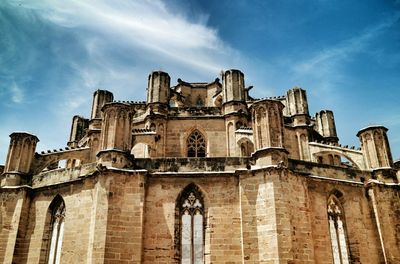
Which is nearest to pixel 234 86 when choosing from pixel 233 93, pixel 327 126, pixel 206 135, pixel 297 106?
pixel 233 93

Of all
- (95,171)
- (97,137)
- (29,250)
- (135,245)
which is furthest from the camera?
(97,137)

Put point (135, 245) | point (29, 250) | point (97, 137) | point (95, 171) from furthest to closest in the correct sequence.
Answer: point (97, 137), point (29, 250), point (95, 171), point (135, 245)

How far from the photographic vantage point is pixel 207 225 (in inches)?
607

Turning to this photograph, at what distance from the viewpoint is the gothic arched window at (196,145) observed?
25.7 meters

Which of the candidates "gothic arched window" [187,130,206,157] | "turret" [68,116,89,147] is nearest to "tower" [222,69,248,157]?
"gothic arched window" [187,130,206,157]

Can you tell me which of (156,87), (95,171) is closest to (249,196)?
(95,171)

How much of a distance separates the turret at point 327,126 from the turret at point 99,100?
54.4ft

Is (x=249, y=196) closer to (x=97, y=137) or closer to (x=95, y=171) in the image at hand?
(x=95, y=171)

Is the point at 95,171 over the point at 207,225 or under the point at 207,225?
over

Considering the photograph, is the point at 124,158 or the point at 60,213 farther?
the point at 60,213

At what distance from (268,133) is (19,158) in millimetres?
12049

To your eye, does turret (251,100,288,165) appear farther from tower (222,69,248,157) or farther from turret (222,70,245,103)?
turret (222,70,245,103)

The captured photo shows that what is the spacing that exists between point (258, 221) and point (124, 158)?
19.4 feet

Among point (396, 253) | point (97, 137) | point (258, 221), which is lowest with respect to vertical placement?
point (396, 253)
